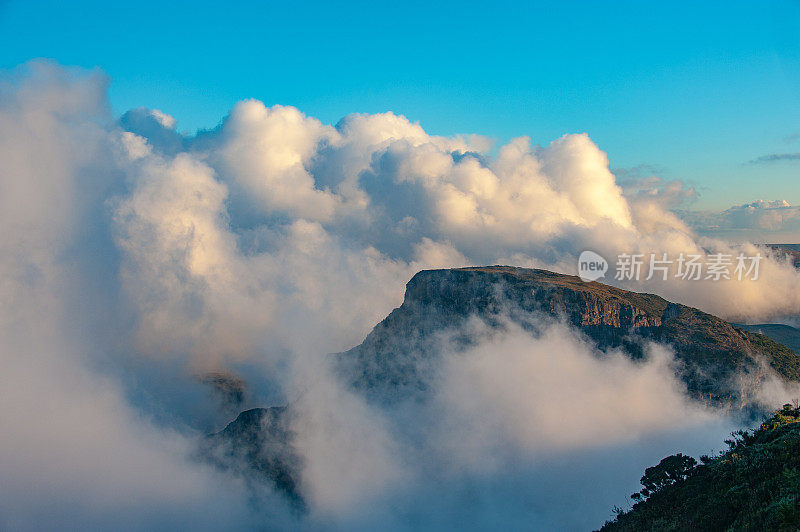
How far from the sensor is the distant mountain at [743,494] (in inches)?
1506

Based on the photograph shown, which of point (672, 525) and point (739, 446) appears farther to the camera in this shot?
point (739, 446)

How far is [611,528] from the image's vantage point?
232 feet

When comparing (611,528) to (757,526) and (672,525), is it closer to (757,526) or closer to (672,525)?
(672,525)

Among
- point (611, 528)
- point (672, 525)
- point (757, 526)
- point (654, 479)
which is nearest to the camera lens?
point (757, 526)

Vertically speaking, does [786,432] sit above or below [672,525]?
above

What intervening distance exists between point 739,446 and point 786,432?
14.8 meters

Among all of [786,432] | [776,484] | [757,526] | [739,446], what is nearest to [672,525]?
[776,484]

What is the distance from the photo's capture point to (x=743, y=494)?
4684 cm

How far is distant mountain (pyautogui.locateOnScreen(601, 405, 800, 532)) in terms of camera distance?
3825 cm

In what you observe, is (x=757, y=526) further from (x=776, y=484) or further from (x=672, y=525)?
(x=672, y=525)

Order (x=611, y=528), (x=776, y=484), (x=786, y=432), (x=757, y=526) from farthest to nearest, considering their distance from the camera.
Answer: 1. (x=611, y=528)
2. (x=786, y=432)
3. (x=776, y=484)
4. (x=757, y=526)

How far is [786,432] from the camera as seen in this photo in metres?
59.7

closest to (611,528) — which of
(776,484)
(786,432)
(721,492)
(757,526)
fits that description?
(721,492)

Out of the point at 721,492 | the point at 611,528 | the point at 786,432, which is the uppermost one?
the point at 786,432
